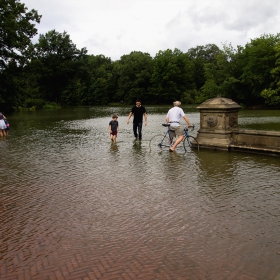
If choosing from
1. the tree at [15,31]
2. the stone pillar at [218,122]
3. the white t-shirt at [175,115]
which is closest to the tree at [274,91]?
the tree at [15,31]

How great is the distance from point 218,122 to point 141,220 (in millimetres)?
7351

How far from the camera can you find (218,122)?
38.7 feet

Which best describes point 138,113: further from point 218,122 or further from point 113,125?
point 218,122

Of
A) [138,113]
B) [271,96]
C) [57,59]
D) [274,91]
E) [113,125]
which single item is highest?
[57,59]

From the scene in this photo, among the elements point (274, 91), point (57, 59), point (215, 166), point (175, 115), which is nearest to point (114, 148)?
point (175, 115)

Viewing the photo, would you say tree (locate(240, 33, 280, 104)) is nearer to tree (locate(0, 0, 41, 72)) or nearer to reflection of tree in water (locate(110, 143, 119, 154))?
tree (locate(0, 0, 41, 72))

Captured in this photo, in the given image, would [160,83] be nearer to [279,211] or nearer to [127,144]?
[127,144]

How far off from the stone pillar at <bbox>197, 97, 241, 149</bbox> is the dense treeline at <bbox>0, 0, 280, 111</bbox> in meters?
29.6

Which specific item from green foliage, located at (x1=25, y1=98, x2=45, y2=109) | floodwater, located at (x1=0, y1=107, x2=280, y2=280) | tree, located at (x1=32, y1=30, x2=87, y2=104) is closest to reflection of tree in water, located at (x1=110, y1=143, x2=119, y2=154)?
floodwater, located at (x1=0, y1=107, x2=280, y2=280)

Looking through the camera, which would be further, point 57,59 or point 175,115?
point 57,59

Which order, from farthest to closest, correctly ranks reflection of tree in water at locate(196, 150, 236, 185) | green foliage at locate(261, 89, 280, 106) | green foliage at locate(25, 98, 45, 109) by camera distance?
green foliage at locate(25, 98, 45, 109) → green foliage at locate(261, 89, 280, 106) → reflection of tree in water at locate(196, 150, 236, 185)

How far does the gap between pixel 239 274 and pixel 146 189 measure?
3424 millimetres

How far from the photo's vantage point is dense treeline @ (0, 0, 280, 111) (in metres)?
39.2

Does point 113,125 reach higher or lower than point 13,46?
lower
